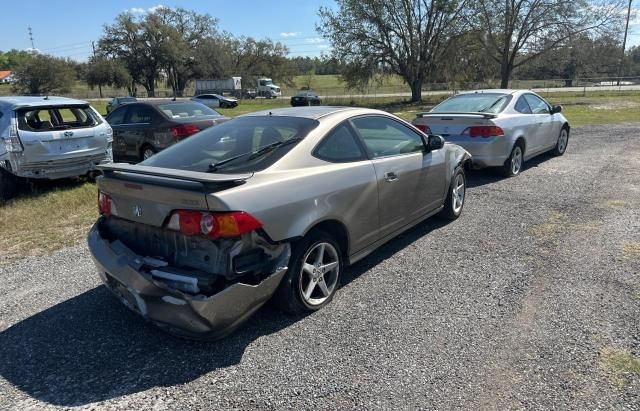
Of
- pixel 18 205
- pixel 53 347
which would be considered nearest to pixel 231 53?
pixel 18 205

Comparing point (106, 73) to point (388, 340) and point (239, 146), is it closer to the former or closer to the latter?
point (239, 146)

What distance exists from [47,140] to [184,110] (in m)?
3.09

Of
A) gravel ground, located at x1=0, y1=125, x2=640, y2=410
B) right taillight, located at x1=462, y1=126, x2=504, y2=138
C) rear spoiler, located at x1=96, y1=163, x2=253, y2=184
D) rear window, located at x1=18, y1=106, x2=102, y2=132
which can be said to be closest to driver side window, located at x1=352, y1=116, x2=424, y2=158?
gravel ground, located at x1=0, y1=125, x2=640, y2=410

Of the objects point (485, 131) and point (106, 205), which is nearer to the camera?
point (106, 205)

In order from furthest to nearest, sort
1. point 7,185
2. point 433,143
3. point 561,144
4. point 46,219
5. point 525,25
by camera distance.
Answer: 1. point 525,25
2. point 561,144
3. point 7,185
4. point 46,219
5. point 433,143

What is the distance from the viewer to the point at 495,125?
→ 24.9 ft

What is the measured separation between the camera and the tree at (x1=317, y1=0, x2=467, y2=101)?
35438 mm

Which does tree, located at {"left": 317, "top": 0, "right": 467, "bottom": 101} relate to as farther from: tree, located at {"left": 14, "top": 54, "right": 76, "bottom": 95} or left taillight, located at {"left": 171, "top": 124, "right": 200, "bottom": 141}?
tree, located at {"left": 14, "top": 54, "right": 76, "bottom": 95}

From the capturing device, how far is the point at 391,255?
192 inches

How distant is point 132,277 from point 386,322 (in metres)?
1.85

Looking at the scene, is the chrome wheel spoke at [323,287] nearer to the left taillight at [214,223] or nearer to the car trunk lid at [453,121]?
the left taillight at [214,223]

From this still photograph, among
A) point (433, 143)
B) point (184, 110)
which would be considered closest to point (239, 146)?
point (433, 143)

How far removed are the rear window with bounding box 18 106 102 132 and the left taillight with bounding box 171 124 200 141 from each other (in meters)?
1.43

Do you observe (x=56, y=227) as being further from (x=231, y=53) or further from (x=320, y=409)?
(x=231, y=53)
